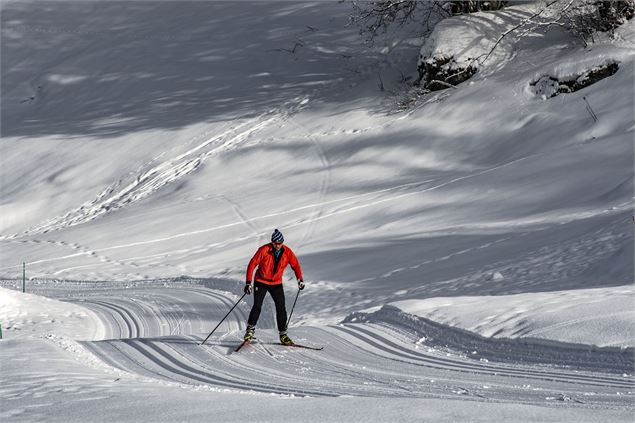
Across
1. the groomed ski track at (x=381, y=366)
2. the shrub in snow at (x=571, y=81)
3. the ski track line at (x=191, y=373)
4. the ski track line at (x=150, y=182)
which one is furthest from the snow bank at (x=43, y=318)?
the shrub in snow at (x=571, y=81)

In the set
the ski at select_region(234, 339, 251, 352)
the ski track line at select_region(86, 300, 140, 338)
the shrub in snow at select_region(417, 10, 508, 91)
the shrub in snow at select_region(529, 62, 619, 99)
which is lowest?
the ski track line at select_region(86, 300, 140, 338)

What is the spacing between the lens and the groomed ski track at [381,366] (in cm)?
929

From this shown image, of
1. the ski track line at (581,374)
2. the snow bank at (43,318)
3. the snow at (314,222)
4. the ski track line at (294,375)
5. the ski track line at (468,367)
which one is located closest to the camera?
the ski track line at (581,374)

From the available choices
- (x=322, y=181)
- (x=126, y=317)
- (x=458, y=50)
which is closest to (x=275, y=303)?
(x=126, y=317)

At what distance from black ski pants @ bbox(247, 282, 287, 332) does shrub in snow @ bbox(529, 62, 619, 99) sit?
14.4m

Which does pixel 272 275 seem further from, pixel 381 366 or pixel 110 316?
pixel 110 316

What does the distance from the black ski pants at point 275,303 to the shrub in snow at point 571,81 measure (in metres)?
14.4

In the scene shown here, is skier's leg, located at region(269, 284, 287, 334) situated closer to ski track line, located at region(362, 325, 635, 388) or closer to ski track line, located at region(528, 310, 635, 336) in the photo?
ski track line, located at region(362, 325, 635, 388)

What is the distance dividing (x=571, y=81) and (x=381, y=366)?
15637 millimetres

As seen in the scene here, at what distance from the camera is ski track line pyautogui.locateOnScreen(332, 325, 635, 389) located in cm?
941

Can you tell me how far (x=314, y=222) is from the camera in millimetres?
22062

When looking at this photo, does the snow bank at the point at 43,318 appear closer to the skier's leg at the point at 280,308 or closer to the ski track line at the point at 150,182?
the skier's leg at the point at 280,308

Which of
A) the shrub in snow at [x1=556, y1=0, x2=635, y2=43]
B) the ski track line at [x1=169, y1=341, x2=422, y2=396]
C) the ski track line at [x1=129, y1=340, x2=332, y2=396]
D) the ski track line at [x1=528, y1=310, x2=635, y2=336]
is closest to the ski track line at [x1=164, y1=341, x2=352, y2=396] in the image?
the ski track line at [x1=169, y1=341, x2=422, y2=396]

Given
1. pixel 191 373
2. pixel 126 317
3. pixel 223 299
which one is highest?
pixel 191 373
